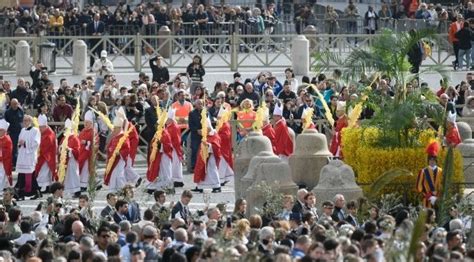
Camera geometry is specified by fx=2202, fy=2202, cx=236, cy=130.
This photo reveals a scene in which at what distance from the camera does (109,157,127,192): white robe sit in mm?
35688

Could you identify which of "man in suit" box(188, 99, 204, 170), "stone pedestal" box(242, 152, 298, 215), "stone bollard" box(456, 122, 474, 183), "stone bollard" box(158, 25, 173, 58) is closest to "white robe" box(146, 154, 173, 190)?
"man in suit" box(188, 99, 204, 170)

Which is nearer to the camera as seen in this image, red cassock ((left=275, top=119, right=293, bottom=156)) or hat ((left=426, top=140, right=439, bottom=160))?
hat ((left=426, top=140, right=439, bottom=160))

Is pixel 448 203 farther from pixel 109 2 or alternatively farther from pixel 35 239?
pixel 109 2

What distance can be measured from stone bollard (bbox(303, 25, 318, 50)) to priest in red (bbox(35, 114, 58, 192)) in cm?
1462

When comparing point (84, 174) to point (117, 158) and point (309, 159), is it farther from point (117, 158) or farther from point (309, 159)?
point (309, 159)

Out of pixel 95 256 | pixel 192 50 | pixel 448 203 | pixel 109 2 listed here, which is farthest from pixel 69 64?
pixel 95 256

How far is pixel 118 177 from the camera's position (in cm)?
3572

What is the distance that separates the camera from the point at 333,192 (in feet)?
99.9

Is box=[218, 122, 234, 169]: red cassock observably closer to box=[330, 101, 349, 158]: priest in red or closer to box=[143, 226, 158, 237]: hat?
box=[330, 101, 349, 158]: priest in red

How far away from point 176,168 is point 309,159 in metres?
3.23

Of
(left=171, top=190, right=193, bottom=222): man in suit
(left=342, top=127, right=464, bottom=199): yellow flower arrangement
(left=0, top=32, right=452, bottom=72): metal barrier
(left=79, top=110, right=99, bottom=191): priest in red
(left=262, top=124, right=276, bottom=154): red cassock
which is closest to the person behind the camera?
(left=171, top=190, right=193, bottom=222): man in suit

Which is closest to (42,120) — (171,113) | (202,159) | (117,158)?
(117,158)

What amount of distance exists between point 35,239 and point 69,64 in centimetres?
2312

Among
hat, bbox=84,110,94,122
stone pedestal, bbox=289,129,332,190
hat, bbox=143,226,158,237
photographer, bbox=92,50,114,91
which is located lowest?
hat, bbox=143,226,158,237
